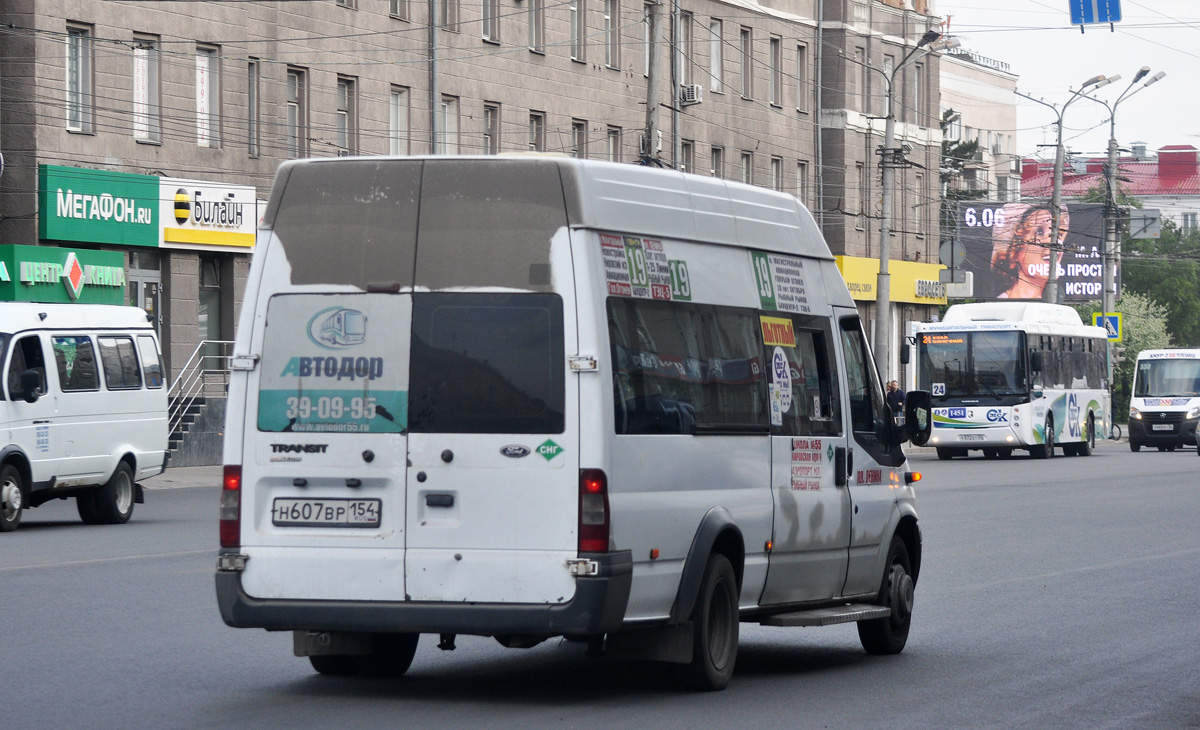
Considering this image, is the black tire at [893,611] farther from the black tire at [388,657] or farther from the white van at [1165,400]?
the white van at [1165,400]

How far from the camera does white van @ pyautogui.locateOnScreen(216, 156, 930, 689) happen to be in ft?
28.2

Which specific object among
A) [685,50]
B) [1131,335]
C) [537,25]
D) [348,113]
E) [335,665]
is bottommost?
[335,665]

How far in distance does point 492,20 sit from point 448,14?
1491mm

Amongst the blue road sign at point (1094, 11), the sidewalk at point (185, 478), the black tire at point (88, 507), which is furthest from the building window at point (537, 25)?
the black tire at point (88, 507)

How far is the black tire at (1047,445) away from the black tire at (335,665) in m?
36.9

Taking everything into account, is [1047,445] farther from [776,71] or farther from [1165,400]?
[776,71]

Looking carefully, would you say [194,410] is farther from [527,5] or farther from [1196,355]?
[1196,355]

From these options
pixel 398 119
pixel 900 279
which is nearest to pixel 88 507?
pixel 398 119

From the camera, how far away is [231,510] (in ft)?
29.3

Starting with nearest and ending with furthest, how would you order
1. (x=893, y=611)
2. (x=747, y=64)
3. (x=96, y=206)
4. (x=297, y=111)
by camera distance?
1. (x=893, y=611)
2. (x=96, y=206)
3. (x=297, y=111)
4. (x=747, y=64)

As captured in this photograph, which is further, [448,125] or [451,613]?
[448,125]

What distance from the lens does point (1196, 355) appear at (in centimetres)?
5438

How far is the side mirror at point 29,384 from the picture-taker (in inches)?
811

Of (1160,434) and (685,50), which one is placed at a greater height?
(685,50)
